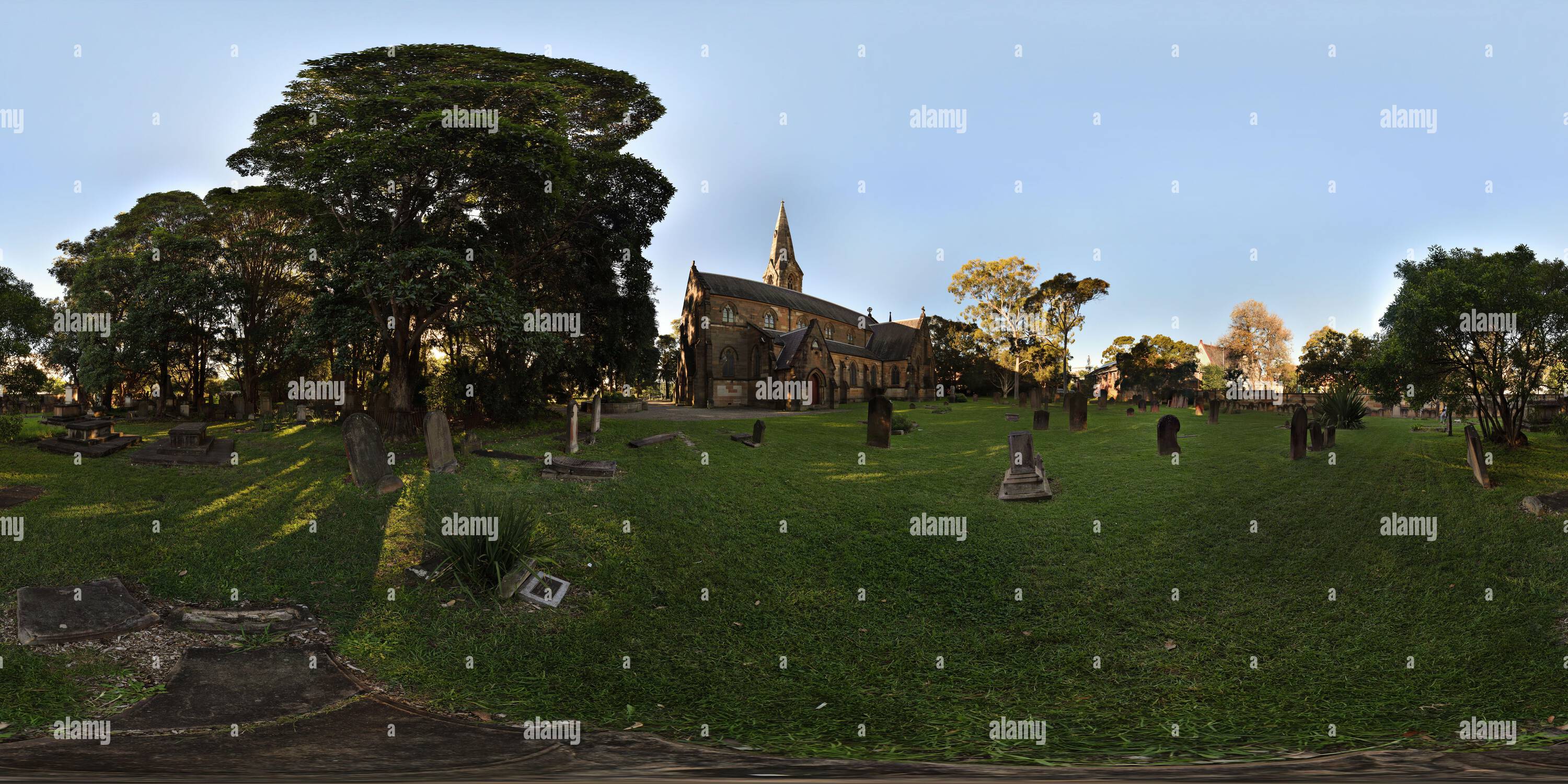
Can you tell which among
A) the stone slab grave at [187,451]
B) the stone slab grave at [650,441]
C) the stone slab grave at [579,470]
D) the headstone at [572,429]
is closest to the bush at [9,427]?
the stone slab grave at [187,451]

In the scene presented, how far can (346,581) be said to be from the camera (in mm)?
7809

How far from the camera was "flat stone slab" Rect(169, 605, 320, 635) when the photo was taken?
653 centimetres

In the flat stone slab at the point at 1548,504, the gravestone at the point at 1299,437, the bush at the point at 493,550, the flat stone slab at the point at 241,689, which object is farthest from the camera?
the gravestone at the point at 1299,437

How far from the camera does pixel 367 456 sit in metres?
12.2

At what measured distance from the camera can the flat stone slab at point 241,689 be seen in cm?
484

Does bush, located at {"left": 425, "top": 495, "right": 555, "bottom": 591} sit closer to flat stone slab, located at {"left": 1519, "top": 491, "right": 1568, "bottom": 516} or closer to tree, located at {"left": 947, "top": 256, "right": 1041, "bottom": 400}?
flat stone slab, located at {"left": 1519, "top": 491, "right": 1568, "bottom": 516}

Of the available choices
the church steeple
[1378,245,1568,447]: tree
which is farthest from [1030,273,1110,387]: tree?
[1378,245,1568,447]: tree

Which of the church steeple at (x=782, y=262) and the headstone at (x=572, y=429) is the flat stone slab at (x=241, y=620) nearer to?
the headstone at (x=572, y=429)

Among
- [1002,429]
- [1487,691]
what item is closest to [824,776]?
[1487,691]

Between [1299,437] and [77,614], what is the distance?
1935 cm

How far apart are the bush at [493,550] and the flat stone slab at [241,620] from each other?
139cm

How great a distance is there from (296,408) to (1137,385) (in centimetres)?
6982

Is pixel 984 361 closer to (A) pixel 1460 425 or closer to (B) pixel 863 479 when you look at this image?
(A) pixel 1460 425

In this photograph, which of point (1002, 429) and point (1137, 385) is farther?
point (1137, 385)
